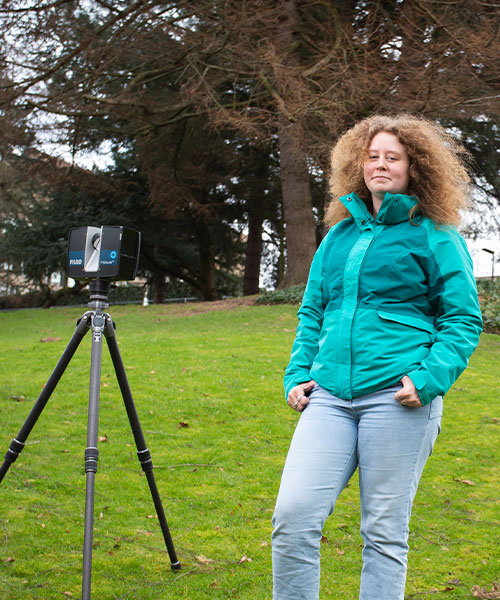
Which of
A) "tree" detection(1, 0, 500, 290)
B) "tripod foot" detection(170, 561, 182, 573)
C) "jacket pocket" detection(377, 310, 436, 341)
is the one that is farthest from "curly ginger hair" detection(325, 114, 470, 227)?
"tree" detection(1, 0, 500, 290)

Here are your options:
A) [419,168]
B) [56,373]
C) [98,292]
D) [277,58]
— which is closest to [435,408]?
[419,168]

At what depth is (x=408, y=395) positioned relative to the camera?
2.15 meters

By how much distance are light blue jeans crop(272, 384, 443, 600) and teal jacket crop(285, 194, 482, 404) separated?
97mm

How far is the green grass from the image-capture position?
3.45 metres

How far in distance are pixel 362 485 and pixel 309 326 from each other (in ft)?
2.05

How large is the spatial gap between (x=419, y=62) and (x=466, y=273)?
36.4 feet

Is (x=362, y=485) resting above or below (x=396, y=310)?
below

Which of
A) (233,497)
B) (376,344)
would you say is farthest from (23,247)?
(376,344)

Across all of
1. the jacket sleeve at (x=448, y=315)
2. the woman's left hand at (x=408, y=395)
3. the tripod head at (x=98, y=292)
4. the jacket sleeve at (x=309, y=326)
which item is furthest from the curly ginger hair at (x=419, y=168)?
the tripod head at (x=98, y=292)

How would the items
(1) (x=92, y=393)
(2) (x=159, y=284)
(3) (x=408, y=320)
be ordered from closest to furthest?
(3) (x=408, y=320) → (1) (x=92, y=393) → (2) (x=159, y=284)

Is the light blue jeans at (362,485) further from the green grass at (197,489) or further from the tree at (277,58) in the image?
the tree at (277,58)

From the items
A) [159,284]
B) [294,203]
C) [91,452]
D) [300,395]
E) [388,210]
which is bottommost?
[91,452]

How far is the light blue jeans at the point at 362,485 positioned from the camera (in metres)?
2.13

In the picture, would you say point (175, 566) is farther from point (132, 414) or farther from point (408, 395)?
point (408, 395)
